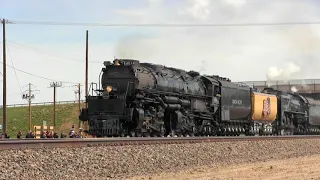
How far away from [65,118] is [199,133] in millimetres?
70983

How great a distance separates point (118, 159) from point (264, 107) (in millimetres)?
25740

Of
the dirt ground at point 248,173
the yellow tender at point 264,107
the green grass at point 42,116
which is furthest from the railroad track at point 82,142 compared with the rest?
the green grass at point 42,116

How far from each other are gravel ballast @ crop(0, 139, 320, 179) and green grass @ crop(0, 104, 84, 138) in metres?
69.5

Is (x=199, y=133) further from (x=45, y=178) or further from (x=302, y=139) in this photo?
(x=45, y=178)

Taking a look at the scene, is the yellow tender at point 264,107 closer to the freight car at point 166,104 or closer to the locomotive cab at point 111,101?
the freight car at point 166,104

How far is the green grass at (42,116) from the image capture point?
90750 millimetres

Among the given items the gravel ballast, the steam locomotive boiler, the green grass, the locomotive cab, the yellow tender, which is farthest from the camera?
the green grass

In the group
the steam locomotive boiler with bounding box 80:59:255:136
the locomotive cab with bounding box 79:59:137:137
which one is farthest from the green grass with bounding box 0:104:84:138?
the locomotive cab with bounding box 79:59:137:137

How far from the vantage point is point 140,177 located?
46.1ft

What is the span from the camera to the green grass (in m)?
90.8

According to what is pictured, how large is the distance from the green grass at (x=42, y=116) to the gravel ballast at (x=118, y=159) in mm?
69529

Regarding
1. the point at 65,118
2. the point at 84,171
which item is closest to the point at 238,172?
the point at 84,171

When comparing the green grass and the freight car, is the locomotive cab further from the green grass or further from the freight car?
the green grass

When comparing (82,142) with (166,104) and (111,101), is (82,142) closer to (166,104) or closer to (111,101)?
(111,101)
